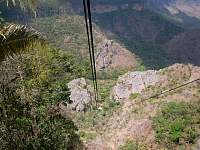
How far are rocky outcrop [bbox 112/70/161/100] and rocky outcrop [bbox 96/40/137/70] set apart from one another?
3960 centimetres

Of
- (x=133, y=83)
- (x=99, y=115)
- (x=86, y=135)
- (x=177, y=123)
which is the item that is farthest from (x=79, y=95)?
(x=177, y=123)

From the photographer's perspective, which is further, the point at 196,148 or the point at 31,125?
the point at 196,148

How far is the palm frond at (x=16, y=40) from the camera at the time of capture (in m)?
9.30

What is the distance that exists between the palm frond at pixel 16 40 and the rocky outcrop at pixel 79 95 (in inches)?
2270

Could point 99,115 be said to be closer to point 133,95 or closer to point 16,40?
point 133,95

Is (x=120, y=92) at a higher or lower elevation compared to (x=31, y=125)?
lower

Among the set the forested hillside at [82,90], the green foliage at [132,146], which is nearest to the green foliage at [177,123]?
the forested hillside at [82,90]

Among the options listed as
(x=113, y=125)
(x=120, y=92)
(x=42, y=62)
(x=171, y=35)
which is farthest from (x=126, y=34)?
(x=42, y=62)

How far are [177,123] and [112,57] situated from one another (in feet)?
239

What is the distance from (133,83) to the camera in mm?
71562

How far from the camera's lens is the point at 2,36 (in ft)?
30.4

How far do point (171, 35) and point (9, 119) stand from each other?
160108 millimetres

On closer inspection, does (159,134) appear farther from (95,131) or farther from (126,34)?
(126,34)

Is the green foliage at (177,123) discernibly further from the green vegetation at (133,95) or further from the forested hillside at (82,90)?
the green vegetation at (133,95)
